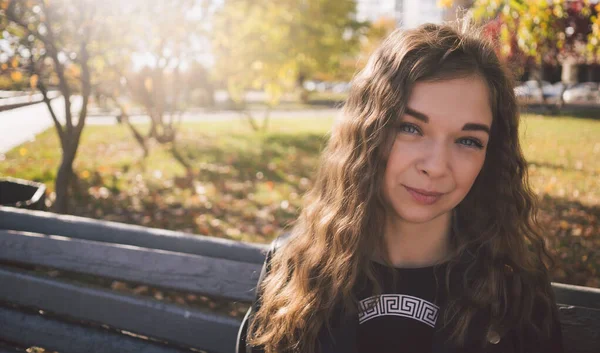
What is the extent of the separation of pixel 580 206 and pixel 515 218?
5.33 m

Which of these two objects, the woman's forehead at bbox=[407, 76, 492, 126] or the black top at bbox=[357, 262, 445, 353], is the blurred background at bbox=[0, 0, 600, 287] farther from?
the black top at bbox=[357, 262, 445, 353]

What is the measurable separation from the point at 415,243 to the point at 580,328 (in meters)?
0.66

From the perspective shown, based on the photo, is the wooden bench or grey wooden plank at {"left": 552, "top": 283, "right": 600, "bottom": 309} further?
the wooden bench

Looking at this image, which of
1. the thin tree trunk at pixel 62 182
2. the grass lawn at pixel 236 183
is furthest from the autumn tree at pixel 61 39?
the grass lawn at pixel 236 183

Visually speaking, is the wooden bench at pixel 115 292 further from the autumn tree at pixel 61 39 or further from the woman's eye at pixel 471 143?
the autumn tree at pixel 61 39

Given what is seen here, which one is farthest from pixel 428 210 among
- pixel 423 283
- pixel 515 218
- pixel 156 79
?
pixel 156 79

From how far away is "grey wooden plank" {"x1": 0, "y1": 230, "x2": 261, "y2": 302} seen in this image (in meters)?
2.17

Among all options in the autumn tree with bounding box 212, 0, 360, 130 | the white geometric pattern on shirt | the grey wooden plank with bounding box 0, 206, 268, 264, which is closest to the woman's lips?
the white geometric pattern on shirt

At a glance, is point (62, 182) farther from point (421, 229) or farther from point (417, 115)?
point (417, 115)

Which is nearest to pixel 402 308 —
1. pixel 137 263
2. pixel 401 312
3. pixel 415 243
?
pixel 401 312

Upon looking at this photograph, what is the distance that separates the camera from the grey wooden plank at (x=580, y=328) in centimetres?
177

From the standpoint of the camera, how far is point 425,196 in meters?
1.58

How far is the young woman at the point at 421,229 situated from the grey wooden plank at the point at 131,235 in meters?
0.41

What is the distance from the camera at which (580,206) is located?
6.36 m
